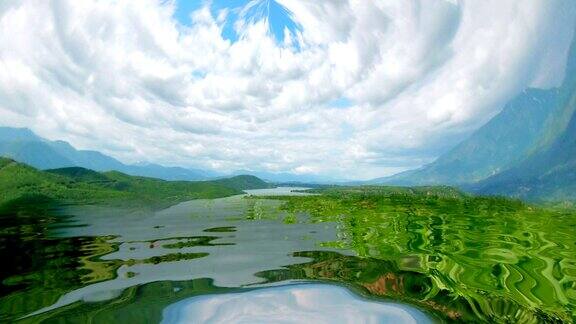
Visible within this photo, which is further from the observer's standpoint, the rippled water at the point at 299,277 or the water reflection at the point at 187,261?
the water reflection at the point at 187,261

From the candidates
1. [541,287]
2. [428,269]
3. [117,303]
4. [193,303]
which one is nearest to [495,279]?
[541,287]

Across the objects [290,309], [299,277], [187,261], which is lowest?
[290,309]

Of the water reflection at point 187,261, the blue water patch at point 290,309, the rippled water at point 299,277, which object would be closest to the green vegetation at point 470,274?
the rippled water at point 299,277

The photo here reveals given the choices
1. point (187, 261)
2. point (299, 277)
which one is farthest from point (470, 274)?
point (187, 261)

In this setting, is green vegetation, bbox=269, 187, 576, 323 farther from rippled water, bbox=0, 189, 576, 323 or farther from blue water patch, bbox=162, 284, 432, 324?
blue water patch, bbox=162, 284, 432, 324

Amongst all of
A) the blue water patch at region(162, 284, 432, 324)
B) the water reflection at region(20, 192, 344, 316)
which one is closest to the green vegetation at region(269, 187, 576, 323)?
the blue water patch at region(162, 284, 432, 324)

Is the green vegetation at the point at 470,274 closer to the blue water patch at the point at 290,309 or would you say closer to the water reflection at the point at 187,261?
the blue water patch at the point at 290,309

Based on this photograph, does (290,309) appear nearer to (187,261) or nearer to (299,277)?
(299,277)

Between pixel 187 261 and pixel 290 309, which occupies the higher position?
pixel 187 261
